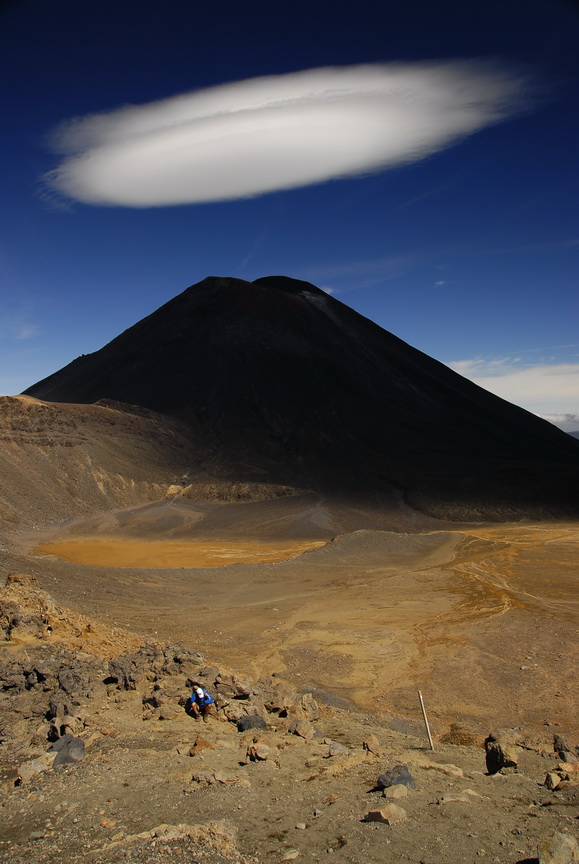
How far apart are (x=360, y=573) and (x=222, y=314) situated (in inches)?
2247

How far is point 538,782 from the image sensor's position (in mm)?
7934

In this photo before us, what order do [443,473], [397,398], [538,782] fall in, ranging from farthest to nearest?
[397,398], [443,473], [538,782]

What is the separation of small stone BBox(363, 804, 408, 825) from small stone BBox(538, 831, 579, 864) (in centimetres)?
146

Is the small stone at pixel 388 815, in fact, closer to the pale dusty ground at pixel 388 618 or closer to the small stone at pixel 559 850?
the small stone at pixel 559 850

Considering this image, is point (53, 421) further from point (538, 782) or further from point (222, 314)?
point (538, 782)

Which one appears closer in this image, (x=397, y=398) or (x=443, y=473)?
(x=443, y=473)

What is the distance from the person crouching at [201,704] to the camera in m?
9.98

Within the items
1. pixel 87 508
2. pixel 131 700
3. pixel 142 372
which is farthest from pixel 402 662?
pixel 142 372

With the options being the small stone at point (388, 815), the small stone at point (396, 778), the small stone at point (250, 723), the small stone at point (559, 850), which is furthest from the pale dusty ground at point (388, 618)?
the small stone at point (559, 850)

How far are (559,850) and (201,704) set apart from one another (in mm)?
5941

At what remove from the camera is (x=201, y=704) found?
10.0 m

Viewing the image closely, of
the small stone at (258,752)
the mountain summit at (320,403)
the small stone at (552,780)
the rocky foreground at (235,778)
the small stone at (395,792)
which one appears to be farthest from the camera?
the mountain summit at (320,403)

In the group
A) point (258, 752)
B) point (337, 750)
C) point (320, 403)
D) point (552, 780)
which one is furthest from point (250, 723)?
point (320, 403)

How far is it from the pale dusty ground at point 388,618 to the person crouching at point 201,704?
5104 millimetres
